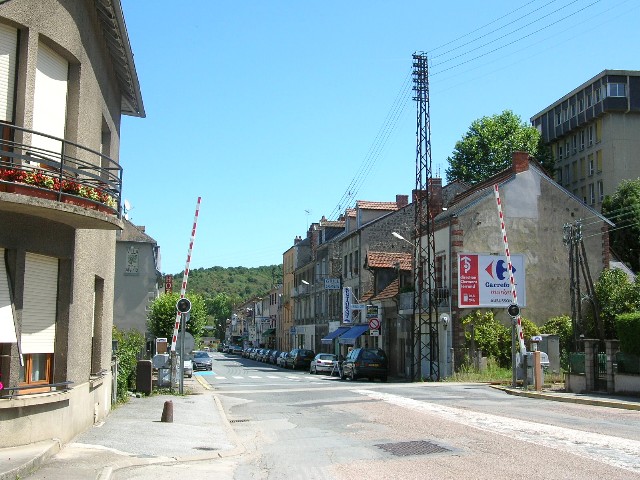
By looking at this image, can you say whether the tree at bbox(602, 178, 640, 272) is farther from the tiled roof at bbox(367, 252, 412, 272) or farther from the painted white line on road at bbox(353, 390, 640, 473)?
the painted white line on road at bbox(353, 390, 640, 473)

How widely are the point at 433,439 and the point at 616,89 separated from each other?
194ft

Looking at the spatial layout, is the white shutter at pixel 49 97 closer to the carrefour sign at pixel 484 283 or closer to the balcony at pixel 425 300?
the carrefour sign at pixel 484 283

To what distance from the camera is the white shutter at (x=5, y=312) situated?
1035cm

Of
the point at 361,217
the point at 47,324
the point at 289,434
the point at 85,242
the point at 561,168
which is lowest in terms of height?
the point at 289,434

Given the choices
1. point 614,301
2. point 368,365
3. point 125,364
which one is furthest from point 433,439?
point 368,365

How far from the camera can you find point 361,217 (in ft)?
187

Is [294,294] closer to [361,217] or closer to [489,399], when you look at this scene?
[361,217]

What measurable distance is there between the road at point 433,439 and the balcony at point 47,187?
4.37m

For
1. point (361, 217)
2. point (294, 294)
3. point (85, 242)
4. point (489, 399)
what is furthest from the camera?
point (294, 294)

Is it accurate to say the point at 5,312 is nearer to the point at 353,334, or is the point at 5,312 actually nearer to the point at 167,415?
the point at 167,415

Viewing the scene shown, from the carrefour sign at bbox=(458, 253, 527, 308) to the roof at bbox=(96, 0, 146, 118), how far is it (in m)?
20.1

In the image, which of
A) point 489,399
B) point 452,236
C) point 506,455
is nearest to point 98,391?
point 506,455

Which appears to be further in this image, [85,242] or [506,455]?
[85,242]

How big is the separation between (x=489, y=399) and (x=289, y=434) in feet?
31.3
